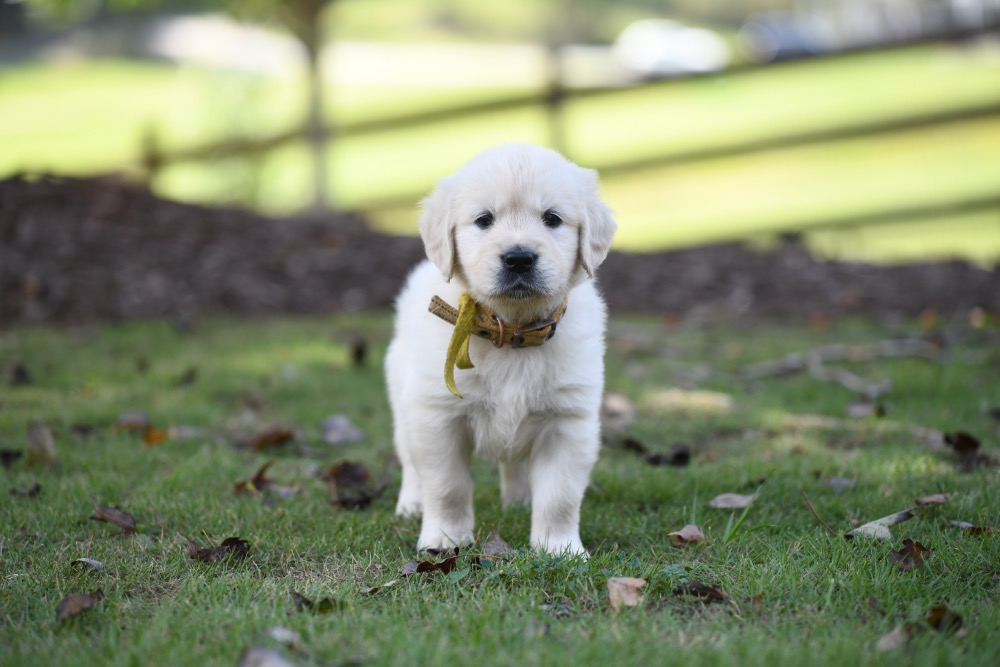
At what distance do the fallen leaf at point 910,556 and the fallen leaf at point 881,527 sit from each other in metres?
0.11

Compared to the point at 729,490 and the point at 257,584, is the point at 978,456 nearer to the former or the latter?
the point at 729,490

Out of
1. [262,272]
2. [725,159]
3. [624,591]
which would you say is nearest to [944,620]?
[624,591]

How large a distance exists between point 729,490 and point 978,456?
1.08 m

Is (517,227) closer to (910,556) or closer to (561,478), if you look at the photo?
→ (561,478)

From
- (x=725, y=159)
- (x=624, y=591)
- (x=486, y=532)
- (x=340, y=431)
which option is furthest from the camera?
(x=725, y=159)

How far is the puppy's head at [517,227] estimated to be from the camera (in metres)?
2.90

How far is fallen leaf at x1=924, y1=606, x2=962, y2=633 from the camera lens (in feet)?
7.72

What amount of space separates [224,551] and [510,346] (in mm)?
1057

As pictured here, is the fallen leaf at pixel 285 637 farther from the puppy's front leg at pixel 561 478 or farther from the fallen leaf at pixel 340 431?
the fallen leaf at pixel 340 431

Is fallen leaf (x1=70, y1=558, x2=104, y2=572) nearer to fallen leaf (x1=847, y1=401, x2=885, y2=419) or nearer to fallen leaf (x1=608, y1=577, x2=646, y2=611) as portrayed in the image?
fallen leaf (x1=608, y1=577, x2=646, y2=611)

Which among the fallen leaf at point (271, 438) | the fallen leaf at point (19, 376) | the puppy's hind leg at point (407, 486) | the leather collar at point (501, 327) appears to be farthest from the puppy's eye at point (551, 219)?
the fallen leaf at point (19, 376)

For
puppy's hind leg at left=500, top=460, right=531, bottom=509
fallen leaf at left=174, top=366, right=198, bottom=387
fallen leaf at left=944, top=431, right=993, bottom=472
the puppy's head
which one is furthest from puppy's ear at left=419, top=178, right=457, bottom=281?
fallen leaf at left=174, top=366, right=198, bottom=387

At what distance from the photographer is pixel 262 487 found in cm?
356

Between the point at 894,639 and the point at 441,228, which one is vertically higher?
the point at 441,228
